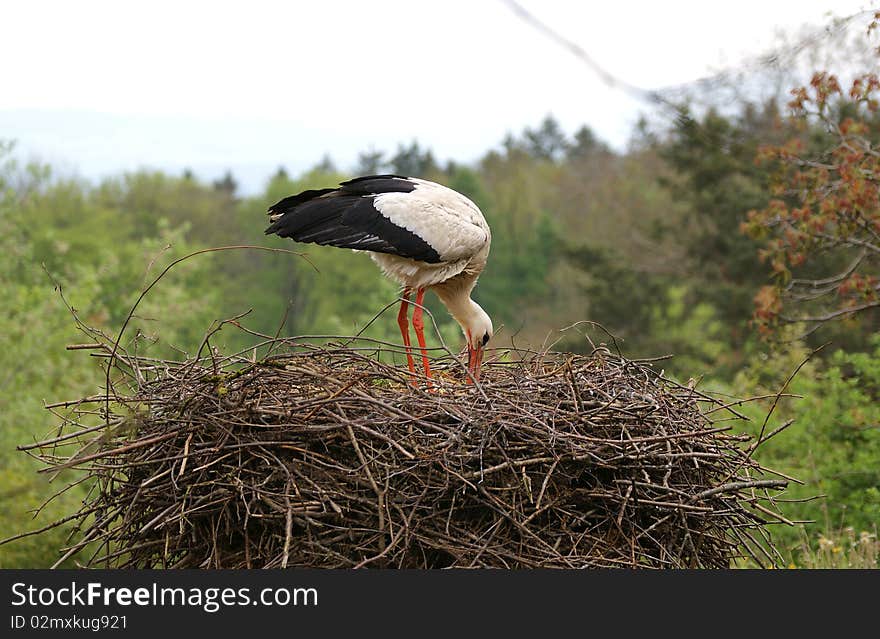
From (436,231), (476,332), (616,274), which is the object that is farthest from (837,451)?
(616,274)

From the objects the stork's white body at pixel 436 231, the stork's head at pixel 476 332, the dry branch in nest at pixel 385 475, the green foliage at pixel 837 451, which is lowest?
the green foliage at pixel 837 451

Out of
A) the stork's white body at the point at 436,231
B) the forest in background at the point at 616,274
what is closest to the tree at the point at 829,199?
the forest in background at the point at 616,274

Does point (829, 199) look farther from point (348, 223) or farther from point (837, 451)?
point (348, 223)

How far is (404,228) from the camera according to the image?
5965 mm

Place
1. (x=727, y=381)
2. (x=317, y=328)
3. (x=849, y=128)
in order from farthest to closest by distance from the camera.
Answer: (x=317, y=328), (x=727, y=381), (x=849, y=128)

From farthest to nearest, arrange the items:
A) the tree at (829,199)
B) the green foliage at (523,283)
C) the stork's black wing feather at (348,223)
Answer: the green foliage at (523,283) < the tree at (829,199) < the stork's black wing feather at (348,223)

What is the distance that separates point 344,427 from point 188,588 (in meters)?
0.85

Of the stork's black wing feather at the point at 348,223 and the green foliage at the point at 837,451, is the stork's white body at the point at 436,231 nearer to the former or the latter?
the stork's black wing feather at the point at 348,223

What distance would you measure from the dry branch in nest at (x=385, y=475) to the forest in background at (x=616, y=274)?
39cm

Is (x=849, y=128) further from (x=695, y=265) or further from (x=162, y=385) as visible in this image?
(x=695, y=265)

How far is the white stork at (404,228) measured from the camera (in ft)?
19.2

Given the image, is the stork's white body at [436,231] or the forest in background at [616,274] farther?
the forest in background at [616,274]

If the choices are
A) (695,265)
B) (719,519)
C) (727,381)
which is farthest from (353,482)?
(695,265)

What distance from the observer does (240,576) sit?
3727 mm
